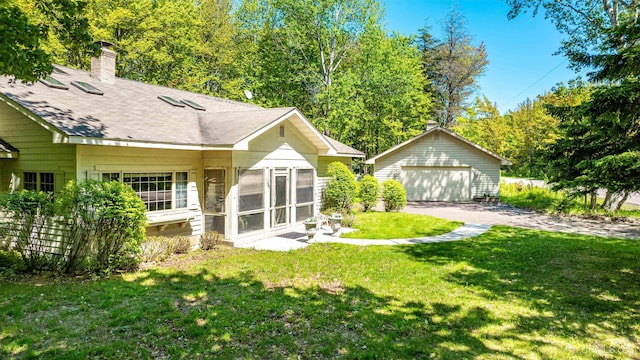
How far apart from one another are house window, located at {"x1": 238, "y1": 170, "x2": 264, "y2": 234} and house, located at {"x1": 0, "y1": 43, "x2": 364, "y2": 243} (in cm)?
3

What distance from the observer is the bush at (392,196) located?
17359 mm

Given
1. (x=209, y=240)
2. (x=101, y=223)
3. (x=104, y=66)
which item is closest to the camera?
(x=101, y=223)

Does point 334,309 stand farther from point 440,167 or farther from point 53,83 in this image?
point 440,167

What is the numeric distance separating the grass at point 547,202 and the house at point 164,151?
385 inches

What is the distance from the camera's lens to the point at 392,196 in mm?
17359

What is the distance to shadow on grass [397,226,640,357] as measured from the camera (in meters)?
5.11

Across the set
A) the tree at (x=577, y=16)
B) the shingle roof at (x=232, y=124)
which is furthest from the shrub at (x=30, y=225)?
the tree at (x=577, y=16)

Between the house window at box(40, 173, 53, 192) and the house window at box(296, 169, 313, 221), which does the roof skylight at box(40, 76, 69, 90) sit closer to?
the house window at box(40, 173, 53, 192)

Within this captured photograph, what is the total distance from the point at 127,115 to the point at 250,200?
386 centimetres

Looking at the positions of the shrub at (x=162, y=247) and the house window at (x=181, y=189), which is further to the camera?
the house window at (x=181, y=189)

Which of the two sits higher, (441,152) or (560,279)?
(441,152)

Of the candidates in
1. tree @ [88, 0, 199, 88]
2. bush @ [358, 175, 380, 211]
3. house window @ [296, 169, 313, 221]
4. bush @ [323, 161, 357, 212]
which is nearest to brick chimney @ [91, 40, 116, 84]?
house window @ [296, 169, 313, 221]

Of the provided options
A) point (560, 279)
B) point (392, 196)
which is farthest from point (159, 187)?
point (392, 196)

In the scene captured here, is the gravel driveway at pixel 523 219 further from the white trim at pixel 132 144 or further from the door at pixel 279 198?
the white trim at pixel 132 144
